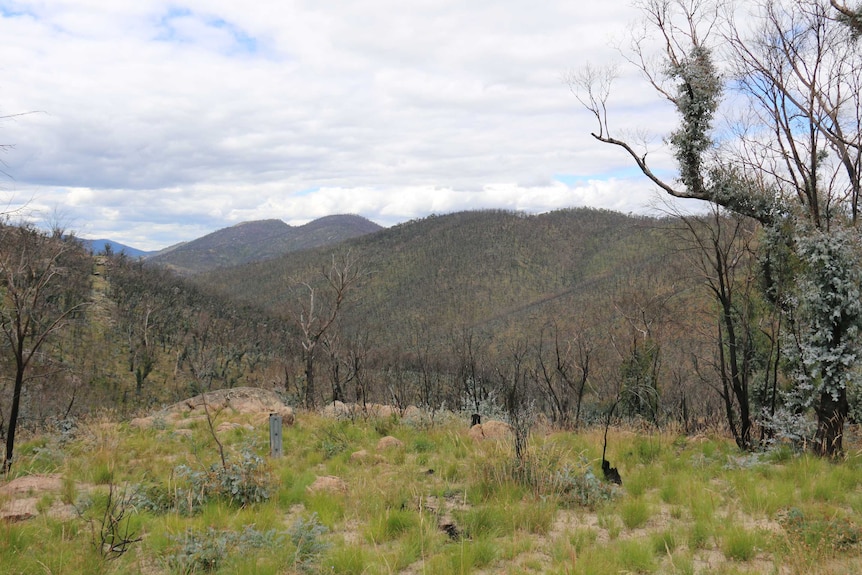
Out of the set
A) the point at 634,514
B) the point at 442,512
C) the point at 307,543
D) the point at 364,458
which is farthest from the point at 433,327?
the point at 307,543

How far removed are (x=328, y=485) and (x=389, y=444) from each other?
2.23m

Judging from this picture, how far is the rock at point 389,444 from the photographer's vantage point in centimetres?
785

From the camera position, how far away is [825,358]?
6.68m

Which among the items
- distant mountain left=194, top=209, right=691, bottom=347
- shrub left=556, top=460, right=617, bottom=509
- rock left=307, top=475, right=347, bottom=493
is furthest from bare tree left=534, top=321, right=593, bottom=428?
distant mountain left=194, top=209, right=691, bottom=347

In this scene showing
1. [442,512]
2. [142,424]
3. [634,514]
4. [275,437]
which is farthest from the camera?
[142,424]

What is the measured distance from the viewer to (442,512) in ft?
16.4

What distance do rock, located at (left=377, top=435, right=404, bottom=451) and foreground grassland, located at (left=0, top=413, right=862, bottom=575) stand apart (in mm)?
46

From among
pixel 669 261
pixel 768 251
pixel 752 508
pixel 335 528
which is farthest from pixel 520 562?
pixel 669 261

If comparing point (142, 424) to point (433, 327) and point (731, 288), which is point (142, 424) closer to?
point (731, 288)

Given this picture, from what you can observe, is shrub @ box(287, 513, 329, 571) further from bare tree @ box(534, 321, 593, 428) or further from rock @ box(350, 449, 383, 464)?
bare tree @ box(534, 321, 593, 428)

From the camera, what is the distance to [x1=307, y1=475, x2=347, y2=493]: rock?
565 centimetres

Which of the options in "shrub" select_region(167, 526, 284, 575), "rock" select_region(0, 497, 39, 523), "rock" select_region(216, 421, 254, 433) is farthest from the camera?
"rock" select_region(216, 421, 254, 433)

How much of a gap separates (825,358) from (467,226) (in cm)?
14394

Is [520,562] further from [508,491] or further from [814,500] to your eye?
[814,500]
